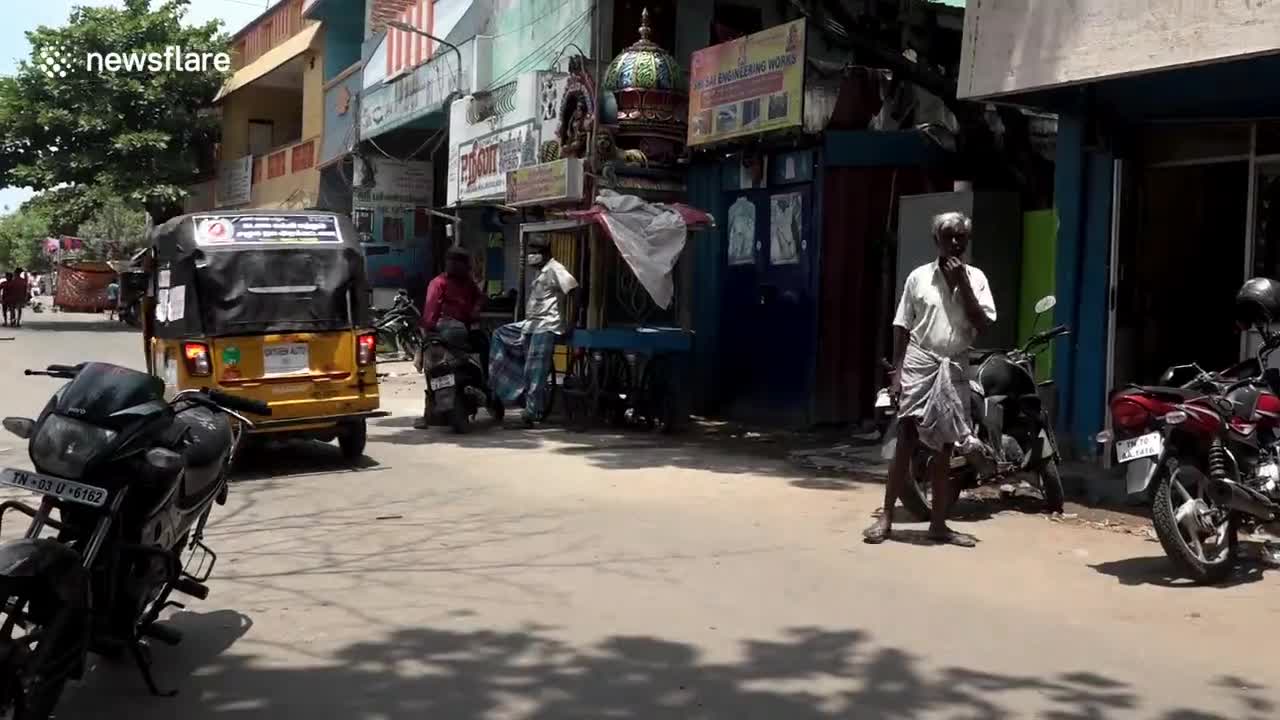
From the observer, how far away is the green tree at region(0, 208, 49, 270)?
8156cm

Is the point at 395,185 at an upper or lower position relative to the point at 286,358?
upper

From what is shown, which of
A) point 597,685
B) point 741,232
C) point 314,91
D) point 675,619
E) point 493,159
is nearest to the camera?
point 597,685

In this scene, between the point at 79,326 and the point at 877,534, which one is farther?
the point at 79,326

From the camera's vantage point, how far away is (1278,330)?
21.9 ft

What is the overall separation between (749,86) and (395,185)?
37.5ft

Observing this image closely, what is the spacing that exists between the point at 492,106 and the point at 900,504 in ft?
35.5

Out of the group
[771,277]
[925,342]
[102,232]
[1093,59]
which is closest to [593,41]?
[771,277]

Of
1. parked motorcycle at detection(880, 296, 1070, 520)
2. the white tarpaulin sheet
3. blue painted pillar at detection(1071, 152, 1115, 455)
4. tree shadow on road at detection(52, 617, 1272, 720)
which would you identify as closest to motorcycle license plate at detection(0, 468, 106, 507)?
tree shadow on road at detection(52, 617, 1272, 720)

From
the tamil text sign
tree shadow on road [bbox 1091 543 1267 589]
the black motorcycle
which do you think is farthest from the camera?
the tamil text sign

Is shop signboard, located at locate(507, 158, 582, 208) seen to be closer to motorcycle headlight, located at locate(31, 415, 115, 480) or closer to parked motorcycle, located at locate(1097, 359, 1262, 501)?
parked motorcycle, located at locate(1097, 359, 1262, 501)

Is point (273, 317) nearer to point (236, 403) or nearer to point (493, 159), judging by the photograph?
point (236, 403)

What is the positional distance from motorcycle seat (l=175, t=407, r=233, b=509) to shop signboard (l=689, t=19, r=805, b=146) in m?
7.72

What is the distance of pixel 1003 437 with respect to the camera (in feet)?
25.8

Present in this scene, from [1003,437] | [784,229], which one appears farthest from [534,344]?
[1003,437]
